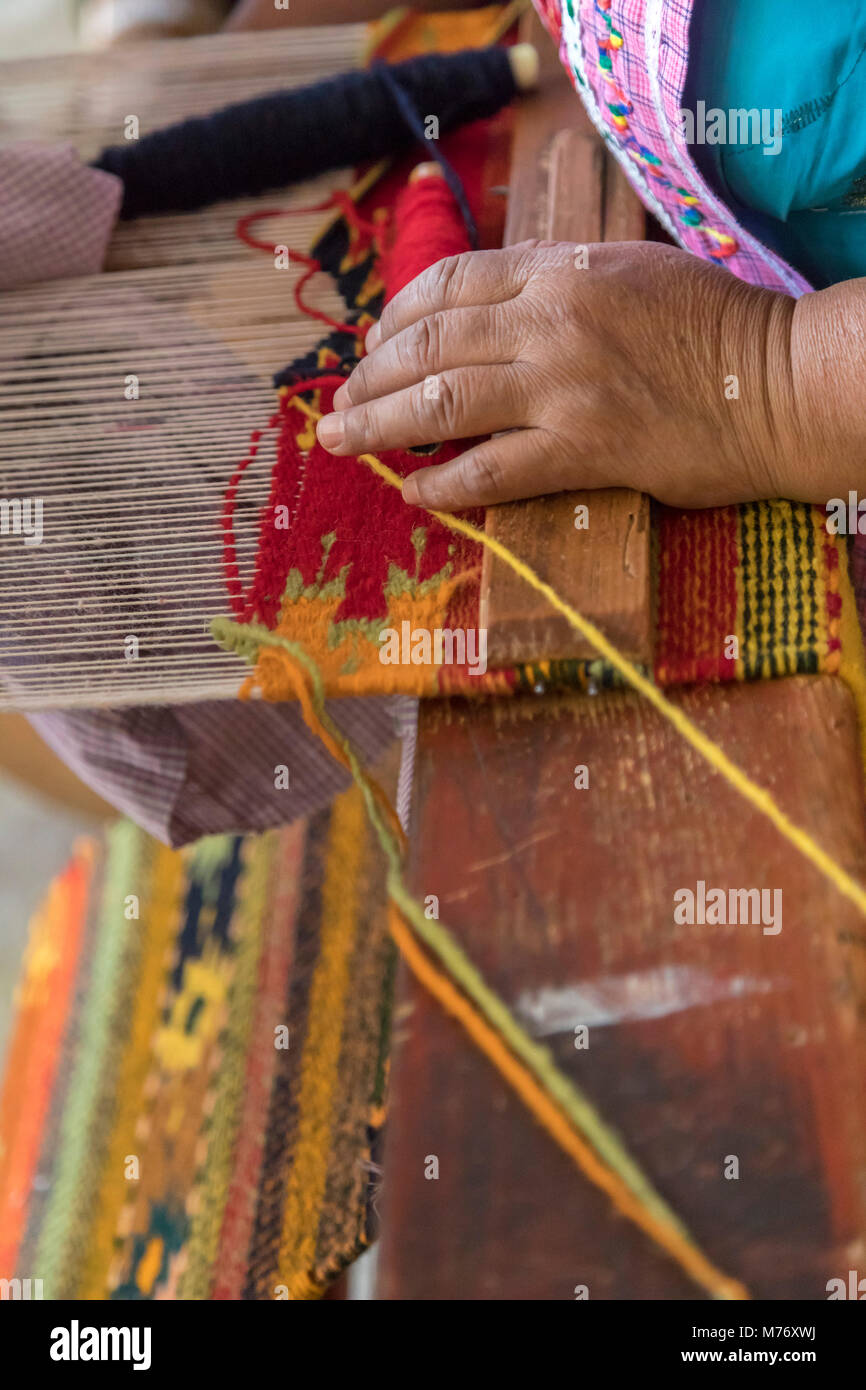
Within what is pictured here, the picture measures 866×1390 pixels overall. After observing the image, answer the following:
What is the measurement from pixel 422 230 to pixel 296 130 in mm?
242

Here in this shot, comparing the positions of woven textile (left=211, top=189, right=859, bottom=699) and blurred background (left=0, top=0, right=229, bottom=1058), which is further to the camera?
blurred background (left=0, top=0, right=229, bottom=1058)

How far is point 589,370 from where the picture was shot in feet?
2.20

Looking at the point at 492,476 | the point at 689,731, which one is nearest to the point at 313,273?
the point at 492,476

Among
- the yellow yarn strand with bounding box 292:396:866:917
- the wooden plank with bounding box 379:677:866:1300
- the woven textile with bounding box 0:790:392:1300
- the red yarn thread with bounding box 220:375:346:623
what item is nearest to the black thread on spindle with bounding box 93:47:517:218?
the red yarn thread with bounding box 220:375:346:623

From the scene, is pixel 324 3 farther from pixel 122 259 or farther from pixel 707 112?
pixel 707 112

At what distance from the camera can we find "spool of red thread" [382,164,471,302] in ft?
2.85

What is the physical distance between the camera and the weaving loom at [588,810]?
0.47 metres

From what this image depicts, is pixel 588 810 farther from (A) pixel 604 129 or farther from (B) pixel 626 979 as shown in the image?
(A) pixel 604 129

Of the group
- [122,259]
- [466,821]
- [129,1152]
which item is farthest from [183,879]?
[466,821]

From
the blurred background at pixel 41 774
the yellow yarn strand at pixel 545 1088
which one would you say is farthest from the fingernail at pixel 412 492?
the blurred background at pixel 41 774

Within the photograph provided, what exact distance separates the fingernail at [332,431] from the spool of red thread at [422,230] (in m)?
0.17

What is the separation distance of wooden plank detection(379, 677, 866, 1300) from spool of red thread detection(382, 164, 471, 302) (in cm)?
43

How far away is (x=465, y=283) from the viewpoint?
731 millimetres

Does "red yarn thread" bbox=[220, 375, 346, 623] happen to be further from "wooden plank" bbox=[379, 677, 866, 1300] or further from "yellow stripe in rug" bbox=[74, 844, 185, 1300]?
"yellow stripe in rug" bbox=[74, 844, 185, 1300]
